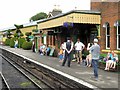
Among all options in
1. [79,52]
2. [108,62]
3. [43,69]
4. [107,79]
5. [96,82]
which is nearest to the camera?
[96,82]

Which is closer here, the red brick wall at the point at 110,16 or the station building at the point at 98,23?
the red brick wall at the point at 110,16

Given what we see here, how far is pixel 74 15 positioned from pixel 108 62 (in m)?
6.87

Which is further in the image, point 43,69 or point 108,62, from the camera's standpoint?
point 43,69

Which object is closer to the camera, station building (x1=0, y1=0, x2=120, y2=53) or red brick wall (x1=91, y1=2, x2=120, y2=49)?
red brick wall (x1=91, y1=2, x2=120, y2=49)

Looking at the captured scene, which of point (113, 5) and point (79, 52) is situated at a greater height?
point (113, 5)

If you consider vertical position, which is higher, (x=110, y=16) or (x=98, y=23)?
(x=110, y=16)

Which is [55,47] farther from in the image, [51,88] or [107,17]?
[51,88]

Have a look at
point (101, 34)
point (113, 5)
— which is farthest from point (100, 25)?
point (113, 5)

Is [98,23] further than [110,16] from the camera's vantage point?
Yes

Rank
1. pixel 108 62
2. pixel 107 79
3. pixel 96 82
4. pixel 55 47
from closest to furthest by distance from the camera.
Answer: pixel 96 82 → pixel 107 79 → pixel 108 62 → pixel 55 47

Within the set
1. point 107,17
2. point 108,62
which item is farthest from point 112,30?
point 108,62

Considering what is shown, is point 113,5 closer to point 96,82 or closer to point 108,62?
point 108,62

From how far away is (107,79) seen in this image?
Answer: 42.5ft

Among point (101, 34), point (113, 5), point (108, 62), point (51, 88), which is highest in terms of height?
point (113, 5)
